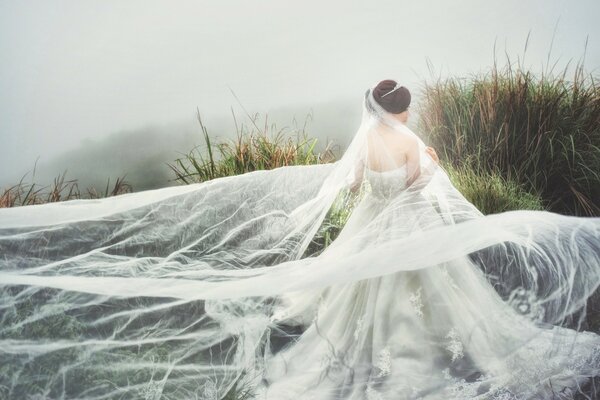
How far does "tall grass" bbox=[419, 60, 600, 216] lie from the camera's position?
4.29m

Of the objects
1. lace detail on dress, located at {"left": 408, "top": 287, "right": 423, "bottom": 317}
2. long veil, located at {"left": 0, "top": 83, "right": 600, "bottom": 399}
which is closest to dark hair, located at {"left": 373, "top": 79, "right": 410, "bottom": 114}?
long veil, located at {"left": 0, "top": 83, "right": 600, "bottom": 399}

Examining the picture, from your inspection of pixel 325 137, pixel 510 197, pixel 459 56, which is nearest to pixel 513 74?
pixel 459 56

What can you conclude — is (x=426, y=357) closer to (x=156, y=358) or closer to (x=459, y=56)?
(x=156, y=358)

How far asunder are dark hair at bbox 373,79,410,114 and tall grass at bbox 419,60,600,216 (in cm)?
184

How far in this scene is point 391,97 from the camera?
2537 mm

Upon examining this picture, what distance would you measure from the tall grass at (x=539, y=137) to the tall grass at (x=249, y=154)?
3.98ft

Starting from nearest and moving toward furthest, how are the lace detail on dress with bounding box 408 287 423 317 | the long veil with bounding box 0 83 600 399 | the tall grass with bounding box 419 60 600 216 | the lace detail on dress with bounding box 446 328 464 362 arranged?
the long veil with bounding box 0 83 600 399
the lace detail on dress with bounding box 446 328 464 362
the lace detail on dress with bounding box 408 287 423 317
the tall grass with bounding box 419 60 600 216

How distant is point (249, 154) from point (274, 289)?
2.91m

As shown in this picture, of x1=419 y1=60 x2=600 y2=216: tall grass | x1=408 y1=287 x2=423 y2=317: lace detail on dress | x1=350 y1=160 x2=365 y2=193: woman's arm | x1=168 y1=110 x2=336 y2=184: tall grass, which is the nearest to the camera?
x1=408 y1=287 x2=423 y2=317: lace detail on dress

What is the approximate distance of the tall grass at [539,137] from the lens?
429 centimetres

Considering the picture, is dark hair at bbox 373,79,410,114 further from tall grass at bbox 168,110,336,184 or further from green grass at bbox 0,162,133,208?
green grass at bbox 0,162,133,208

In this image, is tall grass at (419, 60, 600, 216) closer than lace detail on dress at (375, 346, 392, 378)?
No

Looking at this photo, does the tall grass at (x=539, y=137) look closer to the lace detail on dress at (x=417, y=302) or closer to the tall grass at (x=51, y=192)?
the lace detail on dress at (x=417, y=302)

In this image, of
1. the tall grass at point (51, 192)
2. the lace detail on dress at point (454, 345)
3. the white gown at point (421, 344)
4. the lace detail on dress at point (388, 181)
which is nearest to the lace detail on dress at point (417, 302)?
the white gown at point (421, 344)
